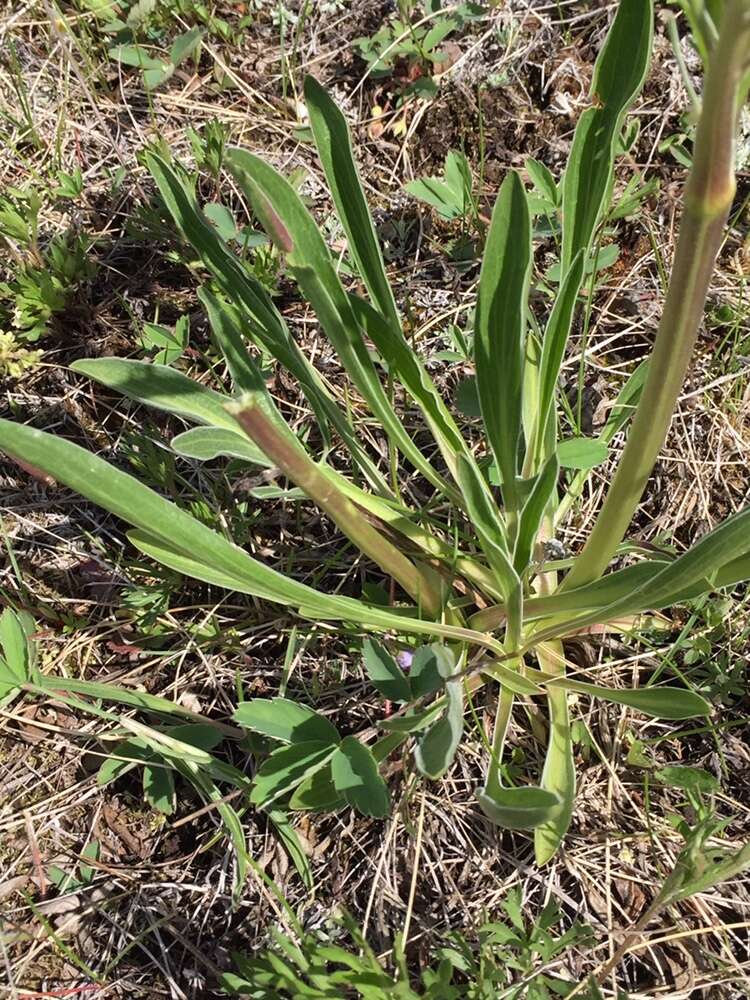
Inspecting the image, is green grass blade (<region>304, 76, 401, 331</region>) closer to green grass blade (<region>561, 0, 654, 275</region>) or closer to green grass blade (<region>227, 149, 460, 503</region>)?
green grass blade (<region>227, 149, 460, 503</region>)

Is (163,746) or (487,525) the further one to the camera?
(163,746)

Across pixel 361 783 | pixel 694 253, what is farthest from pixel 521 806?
pixel 694 253

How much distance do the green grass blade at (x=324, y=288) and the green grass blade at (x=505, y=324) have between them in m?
0.21

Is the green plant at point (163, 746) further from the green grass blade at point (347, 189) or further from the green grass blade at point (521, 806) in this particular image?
the green grass blade at point (347, 189)

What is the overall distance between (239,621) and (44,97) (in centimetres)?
190

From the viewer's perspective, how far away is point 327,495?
148cm

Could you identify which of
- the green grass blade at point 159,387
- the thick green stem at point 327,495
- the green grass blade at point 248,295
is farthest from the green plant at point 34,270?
the thick green stem at point 327,495

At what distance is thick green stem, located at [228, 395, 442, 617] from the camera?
109 cm

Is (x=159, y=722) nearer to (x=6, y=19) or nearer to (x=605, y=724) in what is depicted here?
(x=605, y=724)

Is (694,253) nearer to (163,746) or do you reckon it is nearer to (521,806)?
(521,806)

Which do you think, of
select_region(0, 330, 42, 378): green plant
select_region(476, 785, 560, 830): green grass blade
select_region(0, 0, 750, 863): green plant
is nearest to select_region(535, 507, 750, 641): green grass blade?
select_region(0, 0, 750, 863): green plant

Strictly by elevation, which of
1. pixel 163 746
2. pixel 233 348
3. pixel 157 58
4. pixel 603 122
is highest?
pixel 157 58

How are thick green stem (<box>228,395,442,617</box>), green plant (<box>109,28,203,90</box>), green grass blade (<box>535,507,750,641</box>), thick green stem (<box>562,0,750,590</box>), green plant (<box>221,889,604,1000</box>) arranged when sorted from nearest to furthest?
1. thick green stem (<box>562,0,750,590</box>)
2. thick green stem (<box>228,395,442,617</box>)
3. green grass blade (<box>535,507,750,641</box>)
4. green plant (<box>221,889,604,1000</box>)
5. green plant (<box>109,28,203,90</box>)

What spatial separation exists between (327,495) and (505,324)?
20.5 inches
